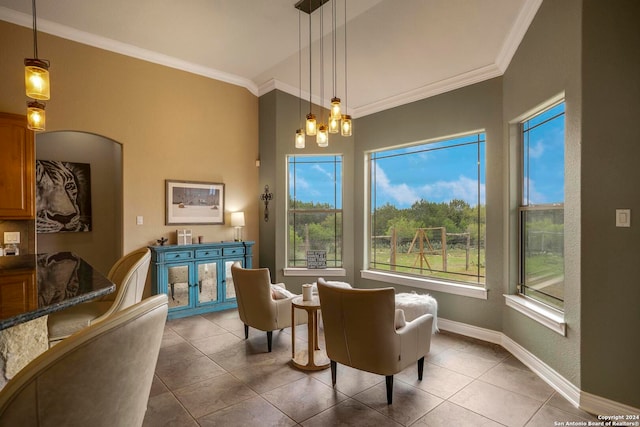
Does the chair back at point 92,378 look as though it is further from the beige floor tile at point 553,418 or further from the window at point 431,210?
the window at point 431,210

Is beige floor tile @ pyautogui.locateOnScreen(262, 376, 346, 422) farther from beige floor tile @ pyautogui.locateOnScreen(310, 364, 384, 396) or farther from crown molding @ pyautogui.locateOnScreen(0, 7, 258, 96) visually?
crown molding @ pyautogui.locateOnScreen(0, 7, 258, 96)

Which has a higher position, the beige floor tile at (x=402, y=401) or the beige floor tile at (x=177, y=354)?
the beige floor tile at (x=177, y=354)

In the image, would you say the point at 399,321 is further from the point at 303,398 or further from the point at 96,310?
the point at 96,310

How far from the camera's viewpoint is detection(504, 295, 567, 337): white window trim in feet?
8.95

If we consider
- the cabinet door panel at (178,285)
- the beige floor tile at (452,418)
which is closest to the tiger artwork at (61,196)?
the cabinet door panel at (178,285)

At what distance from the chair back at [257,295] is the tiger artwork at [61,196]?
3.08 meters

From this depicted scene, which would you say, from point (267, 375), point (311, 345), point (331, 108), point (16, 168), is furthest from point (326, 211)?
point (16, 168)

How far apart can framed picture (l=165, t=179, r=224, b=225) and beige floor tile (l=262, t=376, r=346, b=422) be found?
3084 millimetres

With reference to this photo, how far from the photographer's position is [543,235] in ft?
10.6

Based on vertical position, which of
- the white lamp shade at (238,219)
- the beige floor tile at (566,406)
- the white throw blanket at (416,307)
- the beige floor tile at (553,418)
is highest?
the white lamp shade at (238,219)

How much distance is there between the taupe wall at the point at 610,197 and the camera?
231 cm

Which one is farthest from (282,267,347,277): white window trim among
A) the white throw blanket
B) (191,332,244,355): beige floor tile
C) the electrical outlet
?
the electrical outlet

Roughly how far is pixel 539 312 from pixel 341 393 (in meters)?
1.86

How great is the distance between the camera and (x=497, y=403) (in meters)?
2.60
